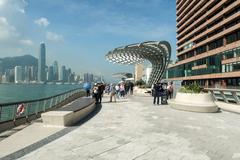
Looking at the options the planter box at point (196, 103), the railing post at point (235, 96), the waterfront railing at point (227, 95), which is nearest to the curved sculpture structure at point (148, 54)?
the waterfront railing at point (227, 95)

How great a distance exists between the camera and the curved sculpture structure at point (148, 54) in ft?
166

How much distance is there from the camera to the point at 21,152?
6.85 metres

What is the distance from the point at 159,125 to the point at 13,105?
5779 mm

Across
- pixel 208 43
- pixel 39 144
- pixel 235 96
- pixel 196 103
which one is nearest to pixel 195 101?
pixel 196 103

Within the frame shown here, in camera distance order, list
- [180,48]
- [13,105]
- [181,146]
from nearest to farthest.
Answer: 1. [181,146]
2. [13,105]
3. [180,48]

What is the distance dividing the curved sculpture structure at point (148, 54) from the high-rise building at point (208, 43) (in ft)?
28.9

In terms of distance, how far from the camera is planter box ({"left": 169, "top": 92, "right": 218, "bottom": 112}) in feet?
48.4

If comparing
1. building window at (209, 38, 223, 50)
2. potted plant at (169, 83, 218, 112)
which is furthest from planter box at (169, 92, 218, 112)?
building window at (209, 38, 223, 50)

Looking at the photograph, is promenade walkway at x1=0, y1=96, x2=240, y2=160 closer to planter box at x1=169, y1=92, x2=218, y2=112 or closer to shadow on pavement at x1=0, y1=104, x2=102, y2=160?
shadow on pavement at x1=0, y1=104, x2=102, y2=160

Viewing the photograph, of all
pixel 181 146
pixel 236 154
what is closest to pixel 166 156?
pixel 181 146

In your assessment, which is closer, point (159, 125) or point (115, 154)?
point (115, 154)

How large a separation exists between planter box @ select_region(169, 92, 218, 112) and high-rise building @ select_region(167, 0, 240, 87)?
124ft

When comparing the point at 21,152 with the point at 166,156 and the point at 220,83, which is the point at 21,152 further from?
the point at 220,83

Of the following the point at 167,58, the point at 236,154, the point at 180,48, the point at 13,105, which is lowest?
the point at 236,154
